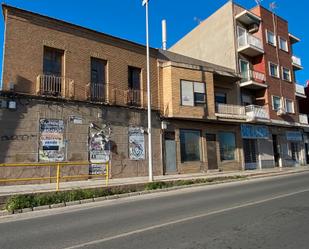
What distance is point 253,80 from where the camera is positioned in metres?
27.9

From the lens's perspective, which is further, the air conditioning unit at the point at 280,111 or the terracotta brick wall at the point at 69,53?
the air conditioning unit at the point at 280,111

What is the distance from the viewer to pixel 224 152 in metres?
24.6

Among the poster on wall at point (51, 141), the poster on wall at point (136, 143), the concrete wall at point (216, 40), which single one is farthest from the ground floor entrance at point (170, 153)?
the concrete wall at point (216, 40)

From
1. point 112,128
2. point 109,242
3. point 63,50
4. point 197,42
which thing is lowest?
point 109,242

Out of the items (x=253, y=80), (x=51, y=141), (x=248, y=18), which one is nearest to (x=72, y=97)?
(x=51, y=141)

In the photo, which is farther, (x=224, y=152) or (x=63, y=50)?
(x=224, y=152)

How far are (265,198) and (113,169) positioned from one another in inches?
393

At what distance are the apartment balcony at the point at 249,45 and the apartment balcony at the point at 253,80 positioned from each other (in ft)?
6.06

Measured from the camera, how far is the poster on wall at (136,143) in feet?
64.6

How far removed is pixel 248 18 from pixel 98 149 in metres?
19.4

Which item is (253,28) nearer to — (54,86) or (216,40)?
(216,40)

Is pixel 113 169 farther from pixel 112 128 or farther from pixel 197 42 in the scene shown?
pixel 197 42

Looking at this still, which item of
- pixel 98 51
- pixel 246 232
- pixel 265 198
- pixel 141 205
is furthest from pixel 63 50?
pixel 246 232

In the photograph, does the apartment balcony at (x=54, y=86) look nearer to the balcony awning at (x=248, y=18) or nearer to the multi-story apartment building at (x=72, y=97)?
the multi-story apartment building at (x=72, y=97)
